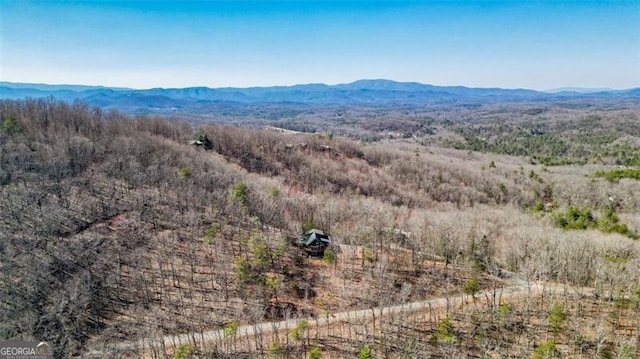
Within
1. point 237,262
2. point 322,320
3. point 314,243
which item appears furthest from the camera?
point 314,243

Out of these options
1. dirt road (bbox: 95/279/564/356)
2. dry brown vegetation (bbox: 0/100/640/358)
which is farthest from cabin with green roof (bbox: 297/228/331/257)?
dirt road (bbox: 95/279/564/356)

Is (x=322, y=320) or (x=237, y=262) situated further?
(x=237, y=262)

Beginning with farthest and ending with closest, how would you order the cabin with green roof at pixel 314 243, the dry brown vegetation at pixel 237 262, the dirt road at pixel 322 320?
the cabin with green roof at pixel 314 243 < the dry brown vegetation at pixel 237 262 < the dirt road at pixel 322 320

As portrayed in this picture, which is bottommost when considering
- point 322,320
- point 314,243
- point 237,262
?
point 322,320

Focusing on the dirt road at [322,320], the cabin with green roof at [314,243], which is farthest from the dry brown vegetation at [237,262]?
the cabin with green roof at [314,243]

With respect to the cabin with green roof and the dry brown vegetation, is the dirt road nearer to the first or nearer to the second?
the dry brown vegetation

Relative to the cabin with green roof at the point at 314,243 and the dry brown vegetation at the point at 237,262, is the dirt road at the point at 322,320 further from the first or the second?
the cabin with green roof at the point at 314,243

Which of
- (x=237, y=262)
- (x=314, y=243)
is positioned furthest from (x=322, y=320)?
(x=314, y=243)

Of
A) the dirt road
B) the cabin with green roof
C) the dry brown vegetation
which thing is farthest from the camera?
the cabin with green roof

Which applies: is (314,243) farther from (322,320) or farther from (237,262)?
(322,320)
